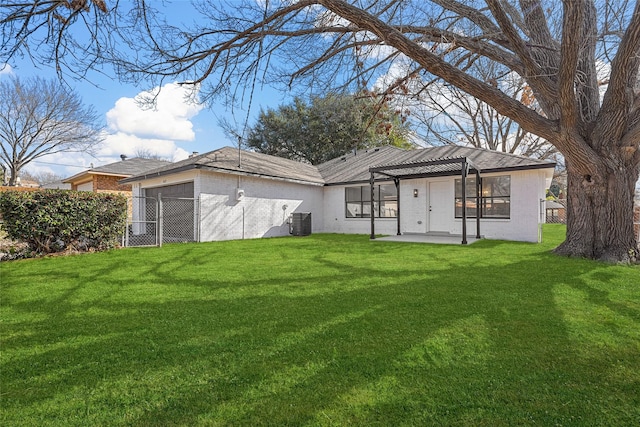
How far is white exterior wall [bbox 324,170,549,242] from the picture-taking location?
10.4 metres

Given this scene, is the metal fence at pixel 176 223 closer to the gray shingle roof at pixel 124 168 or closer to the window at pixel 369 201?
the window at pixel 369 201

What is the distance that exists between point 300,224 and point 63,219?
24.8 ft

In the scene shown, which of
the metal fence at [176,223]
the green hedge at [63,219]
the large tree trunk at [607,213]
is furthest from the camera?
the metal fence at [176,223]

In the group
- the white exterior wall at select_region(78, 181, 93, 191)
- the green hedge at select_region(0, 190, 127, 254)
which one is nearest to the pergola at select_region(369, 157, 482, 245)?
the green hedge at select_region(0, 190, 127, 254)

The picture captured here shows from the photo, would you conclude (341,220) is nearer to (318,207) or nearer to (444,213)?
(318,207)

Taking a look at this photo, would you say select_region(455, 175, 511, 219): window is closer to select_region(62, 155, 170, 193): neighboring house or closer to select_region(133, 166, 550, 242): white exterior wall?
select_region(133, 166, 550, 242): white exterior wall

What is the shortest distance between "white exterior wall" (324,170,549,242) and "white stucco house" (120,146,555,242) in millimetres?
30

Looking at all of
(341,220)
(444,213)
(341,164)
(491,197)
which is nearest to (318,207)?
(341,220)

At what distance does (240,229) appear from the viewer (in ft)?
38.8

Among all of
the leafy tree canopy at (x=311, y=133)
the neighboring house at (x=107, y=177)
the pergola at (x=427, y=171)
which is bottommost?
the pergola at (x=427, y=171)

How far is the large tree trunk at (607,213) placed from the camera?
6500mm

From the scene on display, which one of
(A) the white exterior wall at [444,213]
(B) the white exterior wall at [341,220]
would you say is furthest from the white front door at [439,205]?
(B) the white exterior wall at [341,220]

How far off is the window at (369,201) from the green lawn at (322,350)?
8371 millimetres

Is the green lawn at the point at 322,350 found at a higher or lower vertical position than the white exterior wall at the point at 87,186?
lower
